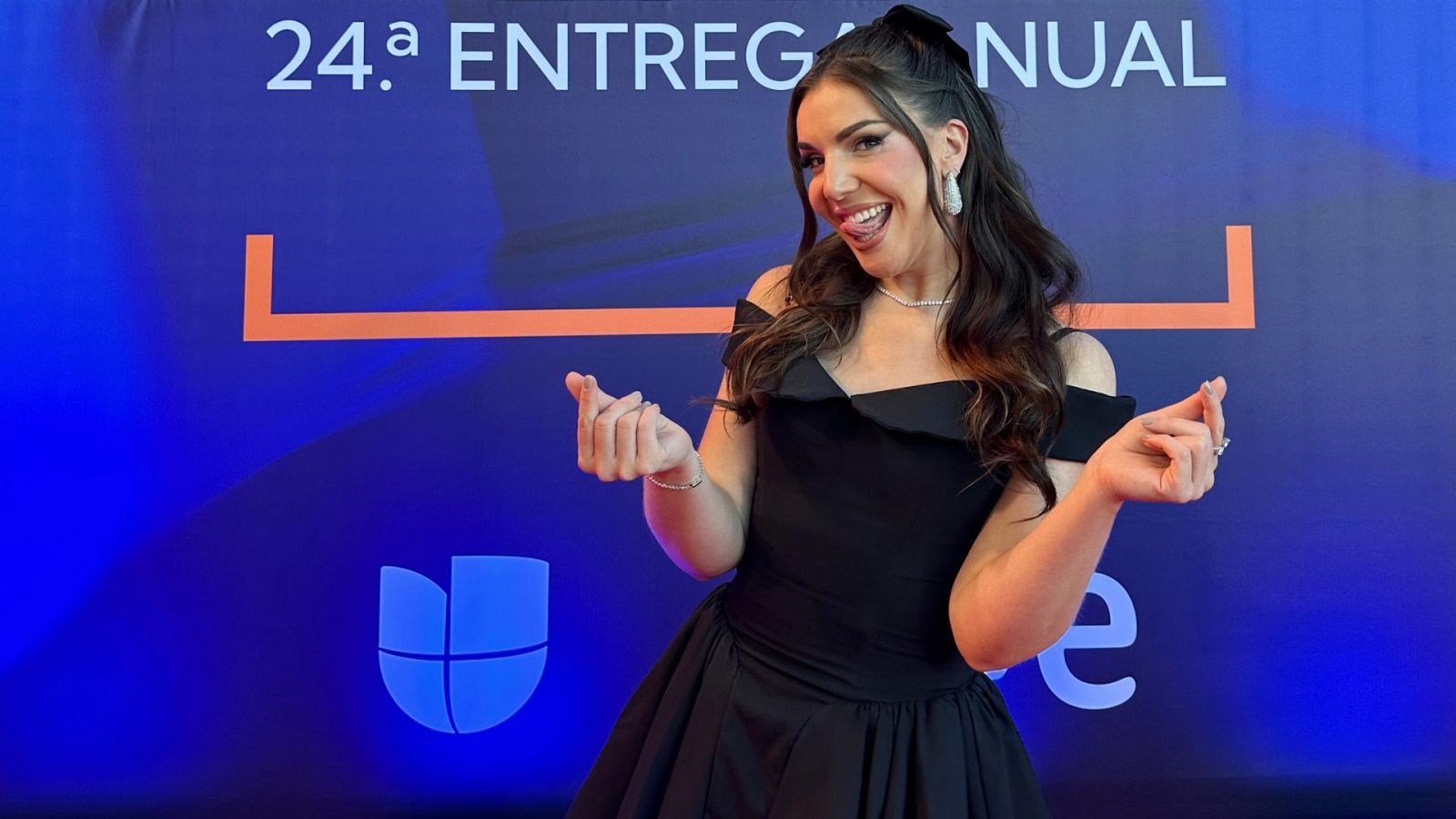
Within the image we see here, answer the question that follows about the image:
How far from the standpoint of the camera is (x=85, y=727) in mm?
2480

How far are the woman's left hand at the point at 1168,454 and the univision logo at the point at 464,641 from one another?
170 centimetres

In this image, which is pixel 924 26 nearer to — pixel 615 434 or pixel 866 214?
pixel 866 214

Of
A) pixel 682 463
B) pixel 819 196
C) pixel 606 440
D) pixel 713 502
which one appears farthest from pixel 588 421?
pixel 819 196

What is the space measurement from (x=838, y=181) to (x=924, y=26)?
23 centimetres

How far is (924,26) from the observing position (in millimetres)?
1303

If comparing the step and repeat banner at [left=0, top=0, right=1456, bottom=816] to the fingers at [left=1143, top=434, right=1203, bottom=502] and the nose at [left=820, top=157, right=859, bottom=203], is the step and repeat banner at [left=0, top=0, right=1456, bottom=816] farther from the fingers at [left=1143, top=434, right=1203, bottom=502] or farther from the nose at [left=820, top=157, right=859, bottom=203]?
the fingers at [left=1143, top=434, right=1203, bottom=502]

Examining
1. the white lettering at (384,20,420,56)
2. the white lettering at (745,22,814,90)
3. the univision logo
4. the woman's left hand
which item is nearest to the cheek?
the woman's left hand

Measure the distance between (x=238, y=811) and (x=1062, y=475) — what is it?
2.03m

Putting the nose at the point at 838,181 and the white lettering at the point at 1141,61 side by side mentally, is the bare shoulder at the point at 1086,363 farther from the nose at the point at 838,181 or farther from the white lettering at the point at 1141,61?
the white lettering at the point at 1141,61

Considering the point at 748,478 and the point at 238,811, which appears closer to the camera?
the point at 748,478

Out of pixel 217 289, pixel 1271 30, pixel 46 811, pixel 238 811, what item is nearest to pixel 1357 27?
pixel 1271 30

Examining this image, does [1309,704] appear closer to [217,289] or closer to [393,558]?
[393,558]

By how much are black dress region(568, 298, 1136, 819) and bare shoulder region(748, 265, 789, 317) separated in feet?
0.54

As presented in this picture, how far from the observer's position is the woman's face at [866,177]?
4.06 feet
